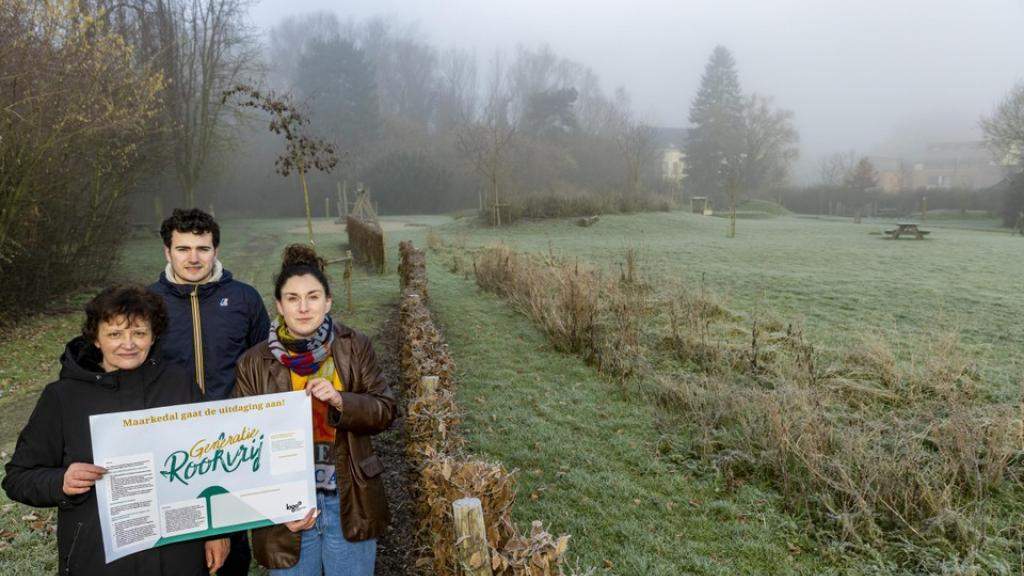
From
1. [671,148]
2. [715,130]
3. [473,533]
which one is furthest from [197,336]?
[671,148]

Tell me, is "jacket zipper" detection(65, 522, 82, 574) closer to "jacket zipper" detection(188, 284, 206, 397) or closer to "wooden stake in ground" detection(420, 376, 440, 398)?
"jacket zipper" detection(188, 284, 206, 397)

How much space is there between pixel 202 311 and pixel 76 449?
783 millimetres

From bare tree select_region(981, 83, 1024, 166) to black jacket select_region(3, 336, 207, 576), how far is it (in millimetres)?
41882

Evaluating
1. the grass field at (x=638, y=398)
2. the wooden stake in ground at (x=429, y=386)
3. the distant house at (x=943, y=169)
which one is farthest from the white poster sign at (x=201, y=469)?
the distant house at (x=943, y=169)

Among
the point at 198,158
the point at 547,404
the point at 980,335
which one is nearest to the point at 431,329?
the point at 547,404

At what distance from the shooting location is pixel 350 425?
2.12 metres

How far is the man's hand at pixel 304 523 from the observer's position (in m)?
2.07

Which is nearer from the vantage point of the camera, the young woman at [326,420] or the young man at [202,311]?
the young woman at [326,420]

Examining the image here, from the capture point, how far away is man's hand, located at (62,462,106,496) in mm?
1733

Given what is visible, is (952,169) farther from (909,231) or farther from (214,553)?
(214,553)

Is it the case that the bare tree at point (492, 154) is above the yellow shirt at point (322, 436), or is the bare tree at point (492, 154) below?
above

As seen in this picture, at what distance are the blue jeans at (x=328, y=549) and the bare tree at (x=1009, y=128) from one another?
Answer: 1628 inches

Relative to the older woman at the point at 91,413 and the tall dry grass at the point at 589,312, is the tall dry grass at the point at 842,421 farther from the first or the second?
the older woman at the point at 91,413

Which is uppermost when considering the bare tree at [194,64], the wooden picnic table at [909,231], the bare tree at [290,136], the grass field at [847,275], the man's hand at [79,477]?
the bare tree at [194,64]
